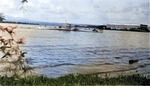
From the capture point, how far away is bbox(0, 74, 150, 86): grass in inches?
135

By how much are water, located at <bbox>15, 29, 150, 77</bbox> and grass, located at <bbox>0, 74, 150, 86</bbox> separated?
0.18 metres

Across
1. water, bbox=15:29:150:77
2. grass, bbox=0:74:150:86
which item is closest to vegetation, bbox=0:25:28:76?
water, bbox=15:29:150:77

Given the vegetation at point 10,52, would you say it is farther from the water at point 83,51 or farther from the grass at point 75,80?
the grass at point 75,80

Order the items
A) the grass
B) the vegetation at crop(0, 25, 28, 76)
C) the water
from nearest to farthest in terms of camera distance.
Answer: the grass → the vegetation at crop(0, 25, 28, 76) → the water

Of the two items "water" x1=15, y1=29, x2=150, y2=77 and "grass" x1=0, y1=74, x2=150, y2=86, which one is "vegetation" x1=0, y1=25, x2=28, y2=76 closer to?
"water" x1=15, y1=29, x2=150, y2=77

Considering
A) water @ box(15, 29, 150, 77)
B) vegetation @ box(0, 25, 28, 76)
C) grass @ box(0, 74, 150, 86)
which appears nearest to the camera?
grass @ box(0, 74, 150, 86)

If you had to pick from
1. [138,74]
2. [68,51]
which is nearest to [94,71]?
[68,51]

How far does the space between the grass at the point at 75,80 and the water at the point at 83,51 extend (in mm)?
181

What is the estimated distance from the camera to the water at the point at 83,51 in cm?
387

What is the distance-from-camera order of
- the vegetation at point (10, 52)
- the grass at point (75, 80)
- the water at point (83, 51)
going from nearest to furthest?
the grass at point (75, 80) < the vegetation at point (10, 52) < the water at point (83, 51)

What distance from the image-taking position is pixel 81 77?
377 centimetres

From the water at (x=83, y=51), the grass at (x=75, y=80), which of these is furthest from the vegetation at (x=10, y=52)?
the grass at (x=75, y=80)

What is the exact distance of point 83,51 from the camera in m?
4.17

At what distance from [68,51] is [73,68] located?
13.6 inches
